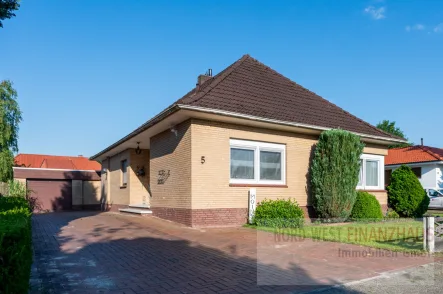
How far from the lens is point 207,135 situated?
1222 centimetres

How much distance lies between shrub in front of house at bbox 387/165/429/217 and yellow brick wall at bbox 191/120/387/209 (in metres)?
6.26

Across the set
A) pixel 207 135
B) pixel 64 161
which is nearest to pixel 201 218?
Answer: pixel 207 135

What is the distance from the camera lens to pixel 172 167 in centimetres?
1345

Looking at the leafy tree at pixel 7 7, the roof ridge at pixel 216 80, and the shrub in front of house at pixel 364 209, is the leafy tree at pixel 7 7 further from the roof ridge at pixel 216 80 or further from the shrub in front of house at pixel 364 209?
the shrub in front of house at pixel 364 209

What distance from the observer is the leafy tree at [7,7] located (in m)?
8.41

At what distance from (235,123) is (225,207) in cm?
298

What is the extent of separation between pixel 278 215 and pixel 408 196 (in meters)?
8.66

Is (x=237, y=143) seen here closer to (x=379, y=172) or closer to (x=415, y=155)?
(x=379, y=172)

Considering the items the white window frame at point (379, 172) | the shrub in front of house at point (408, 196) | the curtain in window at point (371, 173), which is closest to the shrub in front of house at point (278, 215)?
the white window frame at point (379, 172)

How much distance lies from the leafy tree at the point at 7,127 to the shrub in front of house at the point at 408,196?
104 feet

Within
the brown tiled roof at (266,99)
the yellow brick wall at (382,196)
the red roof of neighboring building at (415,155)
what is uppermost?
the brown tiled roof at (266,99)

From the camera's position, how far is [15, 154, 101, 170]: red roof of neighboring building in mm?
47000

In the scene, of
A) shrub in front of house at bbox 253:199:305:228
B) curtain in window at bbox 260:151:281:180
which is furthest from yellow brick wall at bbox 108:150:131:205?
shrub in front of house at bbox 253:199:305:228

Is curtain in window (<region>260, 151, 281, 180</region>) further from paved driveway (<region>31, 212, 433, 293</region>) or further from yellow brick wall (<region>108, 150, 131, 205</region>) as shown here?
yellow brick wall (<region>108, 150, 131, 205</region>)
